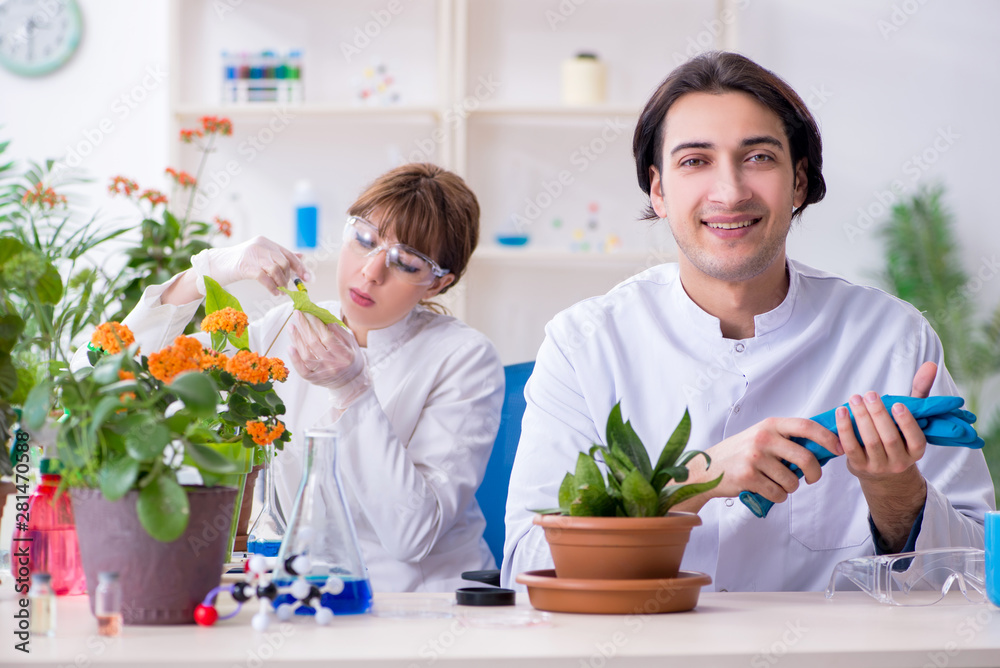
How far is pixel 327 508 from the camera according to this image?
0.90 metres

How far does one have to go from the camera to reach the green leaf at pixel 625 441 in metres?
0.97

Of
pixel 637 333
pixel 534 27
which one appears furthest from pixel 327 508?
pixel 534 27

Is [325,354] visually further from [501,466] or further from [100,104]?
[100,104]

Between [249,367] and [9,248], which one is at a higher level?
[9,248]

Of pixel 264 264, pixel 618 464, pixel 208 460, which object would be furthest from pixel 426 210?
pixel 208 460

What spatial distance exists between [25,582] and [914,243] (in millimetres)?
3334

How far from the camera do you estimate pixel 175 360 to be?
0.85 meters

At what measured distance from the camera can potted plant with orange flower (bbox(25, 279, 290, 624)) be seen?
791mm

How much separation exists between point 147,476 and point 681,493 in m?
0.51

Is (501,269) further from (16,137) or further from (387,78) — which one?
(16,137)

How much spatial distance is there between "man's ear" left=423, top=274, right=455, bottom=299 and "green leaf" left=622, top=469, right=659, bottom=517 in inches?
43.7

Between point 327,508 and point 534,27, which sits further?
point 534,27

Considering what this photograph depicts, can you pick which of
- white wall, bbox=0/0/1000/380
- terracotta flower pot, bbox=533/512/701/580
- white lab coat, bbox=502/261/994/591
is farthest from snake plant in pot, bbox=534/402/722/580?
white wall, bbox=0/0/1000/380

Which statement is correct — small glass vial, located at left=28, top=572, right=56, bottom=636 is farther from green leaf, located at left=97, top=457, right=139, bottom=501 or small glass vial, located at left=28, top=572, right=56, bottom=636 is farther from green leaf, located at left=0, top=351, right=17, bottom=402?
green leaf, located at left=0, top=351, right=17, bottom=402
